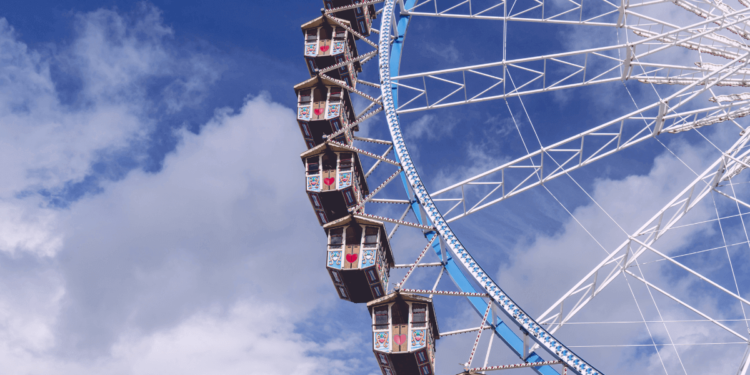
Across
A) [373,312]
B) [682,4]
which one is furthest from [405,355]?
[682,4]

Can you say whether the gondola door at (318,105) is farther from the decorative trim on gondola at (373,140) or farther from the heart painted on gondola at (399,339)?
the heart painted on gondola at (399,339)

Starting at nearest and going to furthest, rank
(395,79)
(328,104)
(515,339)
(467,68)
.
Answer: (515,339) → (467,68) → (395,79) → (328,104)

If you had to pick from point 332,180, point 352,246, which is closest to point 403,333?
point 352,246

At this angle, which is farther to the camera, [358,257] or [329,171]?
[329,171]

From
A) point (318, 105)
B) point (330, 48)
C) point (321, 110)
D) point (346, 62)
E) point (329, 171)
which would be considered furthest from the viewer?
point (330, 48)

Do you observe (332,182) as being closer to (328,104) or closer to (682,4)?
(328,104)

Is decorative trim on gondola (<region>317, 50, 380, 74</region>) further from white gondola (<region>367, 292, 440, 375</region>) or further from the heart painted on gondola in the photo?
the heart painted on gondola

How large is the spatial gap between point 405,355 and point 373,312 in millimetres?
1338

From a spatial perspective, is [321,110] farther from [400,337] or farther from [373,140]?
[400,337]

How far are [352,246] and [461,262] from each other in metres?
3.04

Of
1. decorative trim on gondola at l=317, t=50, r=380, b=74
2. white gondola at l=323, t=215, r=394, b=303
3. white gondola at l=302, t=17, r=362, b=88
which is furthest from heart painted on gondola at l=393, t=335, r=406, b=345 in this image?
white gondola at l=302, t=17, r=362, b=88

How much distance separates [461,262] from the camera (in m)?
16.3

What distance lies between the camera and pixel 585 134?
1702 centimetres

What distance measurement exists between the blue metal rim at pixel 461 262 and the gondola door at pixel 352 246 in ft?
5.49
